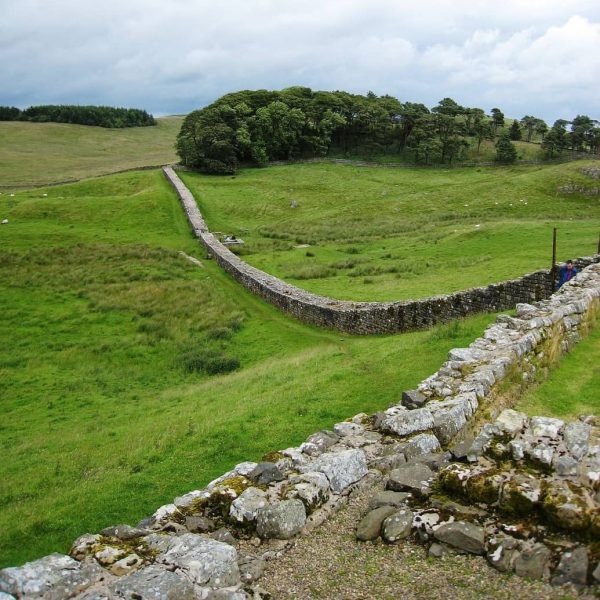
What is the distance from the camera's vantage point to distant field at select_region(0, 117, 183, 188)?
92875mm

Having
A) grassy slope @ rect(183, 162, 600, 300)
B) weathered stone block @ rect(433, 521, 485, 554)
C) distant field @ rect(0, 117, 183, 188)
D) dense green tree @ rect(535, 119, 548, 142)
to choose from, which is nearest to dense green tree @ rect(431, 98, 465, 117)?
dense green tree @ rect(535, 119, 548, 142)

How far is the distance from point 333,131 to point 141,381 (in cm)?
8422

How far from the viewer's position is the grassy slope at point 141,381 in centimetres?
1223

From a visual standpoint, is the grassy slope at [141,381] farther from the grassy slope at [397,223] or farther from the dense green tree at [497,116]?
the dense green tree at [497,116]

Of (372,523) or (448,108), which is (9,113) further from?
(372,523)

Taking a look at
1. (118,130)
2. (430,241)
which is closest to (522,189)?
(430,241)

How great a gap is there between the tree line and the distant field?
16.5 meters

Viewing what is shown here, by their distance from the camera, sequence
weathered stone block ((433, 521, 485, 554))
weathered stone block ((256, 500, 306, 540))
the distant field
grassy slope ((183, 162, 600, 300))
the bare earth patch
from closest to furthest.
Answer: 1. the bare earth patch
2. weathered stone block ((433, 521, 485, 554))
3. weathered stone block ((256, 500, 306, 540))
4. grassy slope ((183, 162, 600, 300))
5. the distant field

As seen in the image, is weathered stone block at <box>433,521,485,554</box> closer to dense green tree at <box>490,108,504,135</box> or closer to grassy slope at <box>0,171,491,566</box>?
grassy slope at <box>0,171,491,566</box>

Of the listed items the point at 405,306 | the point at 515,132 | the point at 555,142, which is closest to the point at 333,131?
the point at 515,132

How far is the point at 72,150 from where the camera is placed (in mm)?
127062

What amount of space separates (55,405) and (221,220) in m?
41.3

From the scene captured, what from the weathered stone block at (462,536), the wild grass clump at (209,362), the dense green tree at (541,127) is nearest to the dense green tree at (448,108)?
the dense green tree at (541,127)

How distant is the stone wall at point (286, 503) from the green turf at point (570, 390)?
2.86 feet
